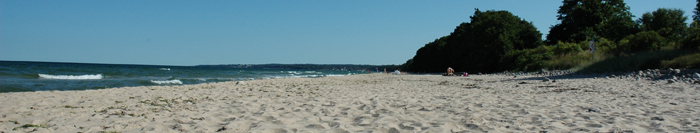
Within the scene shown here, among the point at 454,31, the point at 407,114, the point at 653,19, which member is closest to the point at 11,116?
the point at 407,114

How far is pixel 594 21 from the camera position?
31.4 m

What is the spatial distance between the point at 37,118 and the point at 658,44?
24.3 metres

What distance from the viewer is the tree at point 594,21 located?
96.1ft

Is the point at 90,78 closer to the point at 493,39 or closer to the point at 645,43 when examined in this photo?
the point at 493,39

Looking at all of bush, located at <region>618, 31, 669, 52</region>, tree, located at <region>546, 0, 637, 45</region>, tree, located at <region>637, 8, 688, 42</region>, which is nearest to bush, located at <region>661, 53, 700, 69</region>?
bush, located at <region>618, 31, 669, 52</region>

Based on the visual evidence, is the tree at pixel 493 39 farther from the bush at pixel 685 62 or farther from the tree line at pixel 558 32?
the bush at pixel 685 62

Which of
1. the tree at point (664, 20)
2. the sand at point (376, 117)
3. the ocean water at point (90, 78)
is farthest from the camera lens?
the tree at point (664, 20)

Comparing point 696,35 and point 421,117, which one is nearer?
point 421,117

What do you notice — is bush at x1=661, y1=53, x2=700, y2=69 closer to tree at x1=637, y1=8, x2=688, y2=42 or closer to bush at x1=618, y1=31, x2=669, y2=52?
bush at x1=618, y1=31, x2=669, y2=52

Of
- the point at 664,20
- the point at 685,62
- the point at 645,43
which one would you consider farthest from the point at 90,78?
the point at 664,20

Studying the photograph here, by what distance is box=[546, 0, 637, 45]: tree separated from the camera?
2930 centimetres

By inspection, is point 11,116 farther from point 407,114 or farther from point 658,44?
point 658,44

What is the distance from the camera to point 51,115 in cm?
520

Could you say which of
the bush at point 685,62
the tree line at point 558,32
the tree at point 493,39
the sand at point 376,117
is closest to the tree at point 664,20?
the tree line at point 558,32
